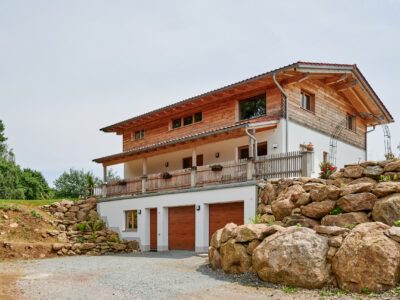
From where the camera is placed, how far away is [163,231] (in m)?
22.2

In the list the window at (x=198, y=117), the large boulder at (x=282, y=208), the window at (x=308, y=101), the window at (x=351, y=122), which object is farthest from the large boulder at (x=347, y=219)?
the window at (x=351, y=122)

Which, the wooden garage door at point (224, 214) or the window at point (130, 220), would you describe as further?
the window at point (130, 220)

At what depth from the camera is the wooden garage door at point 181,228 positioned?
2097 cm

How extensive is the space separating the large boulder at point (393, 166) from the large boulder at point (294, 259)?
147 inches

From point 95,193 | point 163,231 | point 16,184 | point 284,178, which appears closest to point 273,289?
point 284,178

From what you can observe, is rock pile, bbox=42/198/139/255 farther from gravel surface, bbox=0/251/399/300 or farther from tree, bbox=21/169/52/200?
tree, bbox=21/169/52/200

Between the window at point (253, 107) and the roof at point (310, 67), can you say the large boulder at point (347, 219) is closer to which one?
the roof at point (310, 67)

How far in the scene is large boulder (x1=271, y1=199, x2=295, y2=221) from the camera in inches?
520

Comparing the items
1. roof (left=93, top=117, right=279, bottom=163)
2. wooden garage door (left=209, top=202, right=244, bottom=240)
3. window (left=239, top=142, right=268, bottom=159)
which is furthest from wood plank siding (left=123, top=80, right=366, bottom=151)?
wooden garage door (left=209, top=202, right=244, bottom=240)

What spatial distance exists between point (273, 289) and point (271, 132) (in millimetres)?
11336

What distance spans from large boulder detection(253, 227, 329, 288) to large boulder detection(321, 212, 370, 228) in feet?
4.35

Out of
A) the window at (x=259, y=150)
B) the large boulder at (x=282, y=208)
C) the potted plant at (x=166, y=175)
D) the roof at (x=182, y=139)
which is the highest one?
the roof at (x=182, y=139)

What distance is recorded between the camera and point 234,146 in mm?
22312

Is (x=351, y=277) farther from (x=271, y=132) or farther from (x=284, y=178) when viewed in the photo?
(x=271, y=132)
